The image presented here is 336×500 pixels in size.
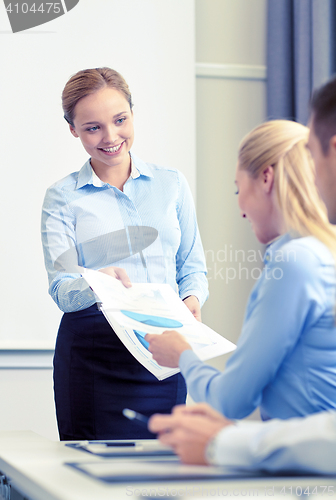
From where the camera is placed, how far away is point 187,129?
241 cm

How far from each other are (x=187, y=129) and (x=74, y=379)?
52.3 inches

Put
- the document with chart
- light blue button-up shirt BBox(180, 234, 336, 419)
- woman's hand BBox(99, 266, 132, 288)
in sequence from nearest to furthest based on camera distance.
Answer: light blue button-up shirt BBox(180, 234, 336, 419)
the document with chart
woman's hand BBox(99, 266, 132, 288)

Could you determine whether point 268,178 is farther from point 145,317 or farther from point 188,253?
point 188,253

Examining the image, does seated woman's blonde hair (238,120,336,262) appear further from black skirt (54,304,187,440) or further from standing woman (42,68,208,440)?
black skirt (54,304,187,440)

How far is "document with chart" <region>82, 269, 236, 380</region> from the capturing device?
1.22m

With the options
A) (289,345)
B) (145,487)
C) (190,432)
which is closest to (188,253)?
(289,345)

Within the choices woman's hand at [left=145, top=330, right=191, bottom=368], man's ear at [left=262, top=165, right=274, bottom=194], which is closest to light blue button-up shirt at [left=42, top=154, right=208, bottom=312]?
woman's hand at [left=145, top=330, right=191, bottom=368]

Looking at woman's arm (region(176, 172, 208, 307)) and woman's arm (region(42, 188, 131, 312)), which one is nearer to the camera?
woman's arm (region(42, 188, 131, 312))

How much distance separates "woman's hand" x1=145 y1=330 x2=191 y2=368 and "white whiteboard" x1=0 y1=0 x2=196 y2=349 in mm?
1247

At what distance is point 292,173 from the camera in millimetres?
952

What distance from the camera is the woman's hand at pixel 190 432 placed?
0.70 metres

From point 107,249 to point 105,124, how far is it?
0.36 metres

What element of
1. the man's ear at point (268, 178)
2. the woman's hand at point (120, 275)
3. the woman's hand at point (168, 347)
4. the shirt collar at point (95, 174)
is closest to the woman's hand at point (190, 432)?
the woman's hand at point (168, 347)

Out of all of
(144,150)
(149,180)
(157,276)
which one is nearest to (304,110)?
(144,150)
